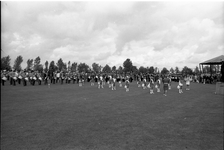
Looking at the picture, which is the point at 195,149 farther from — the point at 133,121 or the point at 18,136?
the point at 18,136

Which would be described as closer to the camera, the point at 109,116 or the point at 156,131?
the point at 156,131

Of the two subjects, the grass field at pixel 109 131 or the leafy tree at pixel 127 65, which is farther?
the leafy tree at pixel 127 65

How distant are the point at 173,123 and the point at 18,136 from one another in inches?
222

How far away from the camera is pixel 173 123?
21.9 feet

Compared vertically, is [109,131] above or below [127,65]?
below

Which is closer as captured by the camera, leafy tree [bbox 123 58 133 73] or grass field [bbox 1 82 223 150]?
grass field [bbox 1 82 223 150]

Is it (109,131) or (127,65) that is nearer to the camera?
(109,131)

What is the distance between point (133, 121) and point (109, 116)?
4.07 ft

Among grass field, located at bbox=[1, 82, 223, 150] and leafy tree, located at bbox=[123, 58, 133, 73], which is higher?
leafy tree, located at bbox=[123, 58, 133, 73]

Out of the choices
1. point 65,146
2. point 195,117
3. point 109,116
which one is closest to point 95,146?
point 65,146

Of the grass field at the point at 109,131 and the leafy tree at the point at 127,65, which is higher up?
the leafy tree at the point at 127,65

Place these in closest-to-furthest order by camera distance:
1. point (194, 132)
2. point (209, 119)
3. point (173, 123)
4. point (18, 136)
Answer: point (18, 136)
point (194, 132)
point (173, 123)
point (209, 119)

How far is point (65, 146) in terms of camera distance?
4.59 meters

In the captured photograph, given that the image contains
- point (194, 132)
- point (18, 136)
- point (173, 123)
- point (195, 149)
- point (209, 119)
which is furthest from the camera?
point (209, 119)
